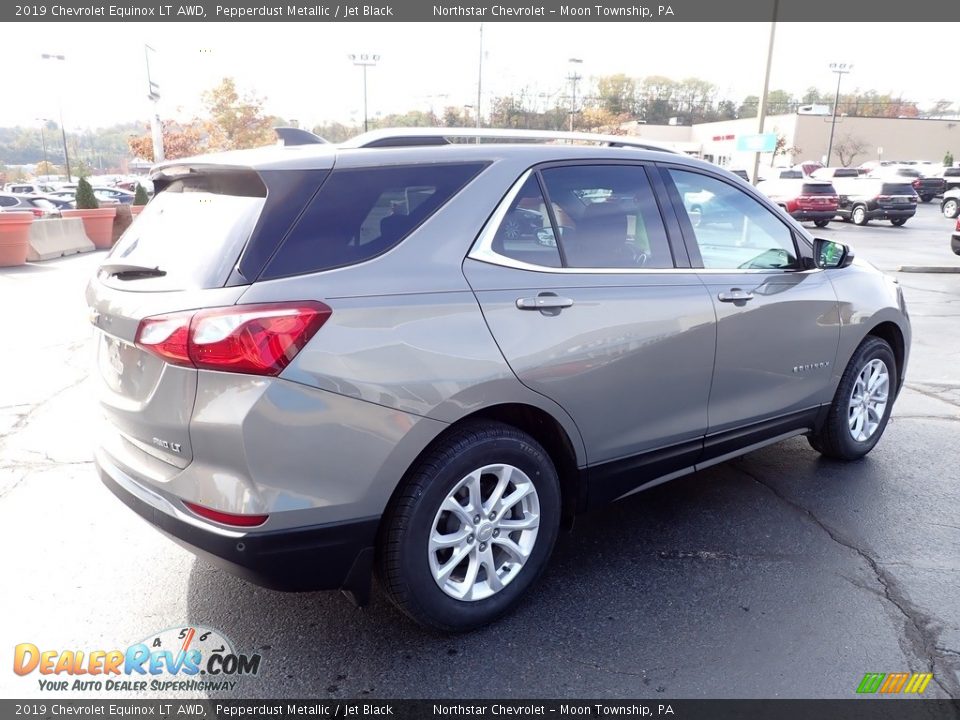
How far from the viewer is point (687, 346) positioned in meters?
3.39

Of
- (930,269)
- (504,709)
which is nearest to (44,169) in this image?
(930,269)

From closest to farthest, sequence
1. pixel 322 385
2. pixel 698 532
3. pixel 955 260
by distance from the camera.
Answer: pixel 322 385
pixel 698 532
pixel 955 260

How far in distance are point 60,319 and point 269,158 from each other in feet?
26.0

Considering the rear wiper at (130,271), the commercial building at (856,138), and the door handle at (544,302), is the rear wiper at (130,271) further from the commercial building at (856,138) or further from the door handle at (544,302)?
the commercial building at (856,138)

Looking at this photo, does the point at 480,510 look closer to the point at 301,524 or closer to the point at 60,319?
the point at 301,524

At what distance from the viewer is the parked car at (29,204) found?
2516 centimetres

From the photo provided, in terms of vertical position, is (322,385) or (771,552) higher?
(322,385)

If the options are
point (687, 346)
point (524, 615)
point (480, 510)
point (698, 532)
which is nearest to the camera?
point (480, 510)

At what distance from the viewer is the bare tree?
7088 cm

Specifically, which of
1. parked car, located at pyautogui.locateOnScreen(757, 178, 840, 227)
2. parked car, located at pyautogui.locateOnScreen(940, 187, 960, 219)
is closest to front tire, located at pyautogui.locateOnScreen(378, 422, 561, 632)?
parked car, located at pyautogui.locateOnScreen(757, 178, 840, 227)

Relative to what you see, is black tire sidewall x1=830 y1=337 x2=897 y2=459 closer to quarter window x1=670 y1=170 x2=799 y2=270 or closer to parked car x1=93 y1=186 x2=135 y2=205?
quarter window x1=670 y1=170 x2=799 y2=270

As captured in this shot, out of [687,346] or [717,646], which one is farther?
[687,346]

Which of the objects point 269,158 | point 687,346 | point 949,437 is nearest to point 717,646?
point 687,346

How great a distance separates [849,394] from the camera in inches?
178
